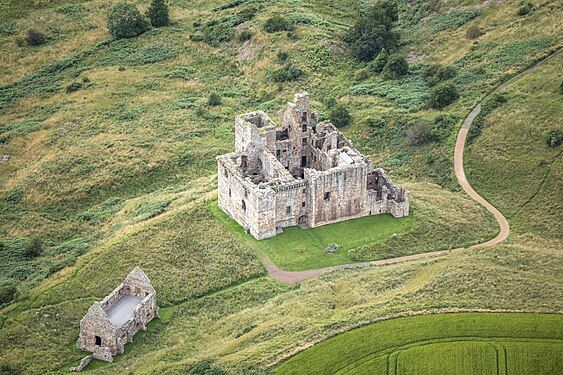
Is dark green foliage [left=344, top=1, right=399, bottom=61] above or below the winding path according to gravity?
above

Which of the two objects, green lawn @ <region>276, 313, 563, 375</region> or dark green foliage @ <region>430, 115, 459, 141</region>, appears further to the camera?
dark green foliage @ <region>430, 115, 459, 141</region>

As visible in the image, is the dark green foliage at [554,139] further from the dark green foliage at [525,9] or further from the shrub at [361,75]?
the shrub at [361,75]

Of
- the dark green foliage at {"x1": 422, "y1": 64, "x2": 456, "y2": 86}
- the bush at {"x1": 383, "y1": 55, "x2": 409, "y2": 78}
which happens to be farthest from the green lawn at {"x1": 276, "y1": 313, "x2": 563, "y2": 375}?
the bush at {"x1": 383, "y1": 55, "x2": 409, "y2": 78}

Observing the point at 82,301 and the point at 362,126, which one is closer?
the point at 82,301

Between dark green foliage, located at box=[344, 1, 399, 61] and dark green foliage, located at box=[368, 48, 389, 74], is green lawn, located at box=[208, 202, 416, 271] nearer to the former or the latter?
dark green foliage, located at box=[368, 48, 389, 74]

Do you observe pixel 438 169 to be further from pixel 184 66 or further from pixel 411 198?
pixel 184 66

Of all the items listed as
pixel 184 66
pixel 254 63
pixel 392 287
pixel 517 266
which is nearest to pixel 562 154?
pixel 517 266

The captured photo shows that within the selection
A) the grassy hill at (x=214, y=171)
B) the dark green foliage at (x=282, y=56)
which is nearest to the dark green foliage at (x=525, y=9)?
the grassy hill at (x=214, y=171)
